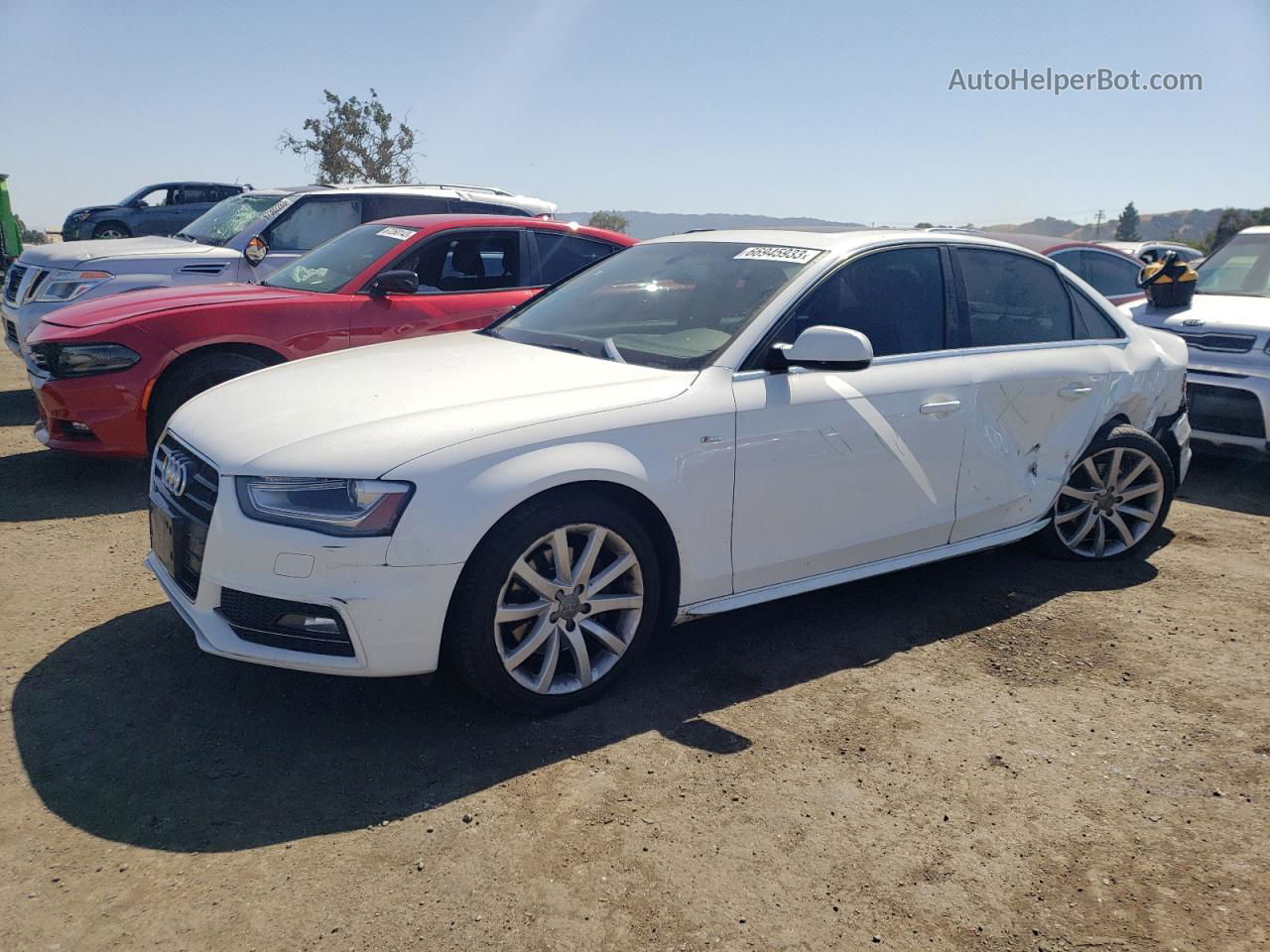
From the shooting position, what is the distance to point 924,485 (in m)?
4.17

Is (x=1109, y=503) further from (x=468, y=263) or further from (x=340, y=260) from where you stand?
(x=340, y=260)

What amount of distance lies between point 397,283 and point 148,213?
17.2 metres

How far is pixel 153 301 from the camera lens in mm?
6121

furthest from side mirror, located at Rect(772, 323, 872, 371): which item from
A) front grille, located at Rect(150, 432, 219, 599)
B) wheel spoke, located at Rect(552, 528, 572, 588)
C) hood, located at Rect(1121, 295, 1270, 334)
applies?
hood, located at Rect(1121, 295, 1270, 334)

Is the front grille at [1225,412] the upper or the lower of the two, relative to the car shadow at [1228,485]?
upper

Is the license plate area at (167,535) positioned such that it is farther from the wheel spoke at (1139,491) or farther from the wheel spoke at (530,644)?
the wheel spoke at (1139,491)

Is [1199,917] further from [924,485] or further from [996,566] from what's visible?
[996,566]

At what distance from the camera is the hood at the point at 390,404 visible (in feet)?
10.3

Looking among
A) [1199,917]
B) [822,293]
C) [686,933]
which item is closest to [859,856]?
[686,933]

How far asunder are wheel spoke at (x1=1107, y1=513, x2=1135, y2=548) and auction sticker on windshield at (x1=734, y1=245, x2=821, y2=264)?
7.35 feet

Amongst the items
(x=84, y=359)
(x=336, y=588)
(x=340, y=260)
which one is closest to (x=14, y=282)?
(x=340, y=260)

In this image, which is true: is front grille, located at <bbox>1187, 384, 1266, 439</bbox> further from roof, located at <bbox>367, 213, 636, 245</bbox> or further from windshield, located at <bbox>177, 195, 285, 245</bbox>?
windshield, located at <bbox>177, 195, 285, 245</bbox>

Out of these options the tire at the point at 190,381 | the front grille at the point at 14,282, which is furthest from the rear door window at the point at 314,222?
the tire at the point at 190,381

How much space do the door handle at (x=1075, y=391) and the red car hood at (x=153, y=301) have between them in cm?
451
